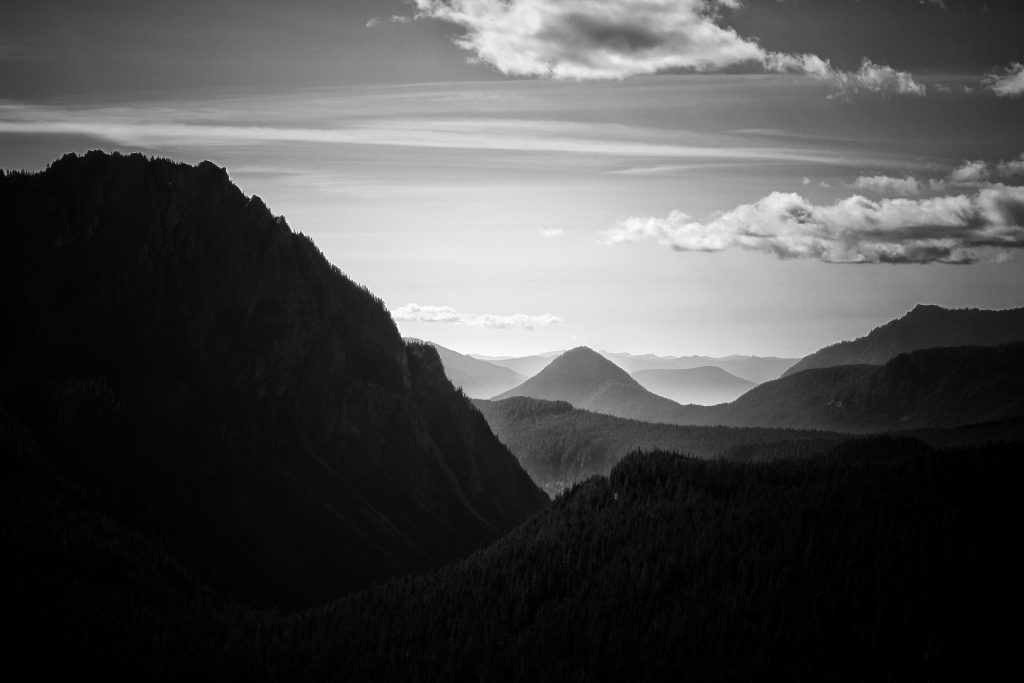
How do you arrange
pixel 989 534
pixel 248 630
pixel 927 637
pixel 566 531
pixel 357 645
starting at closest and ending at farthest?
pixel 927 637 < pixel 989 534 < pixel 357 645 < pixel 248 630 < pixel 566 531

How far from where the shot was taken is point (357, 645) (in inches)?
6225

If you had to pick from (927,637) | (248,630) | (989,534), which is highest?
(989,534)

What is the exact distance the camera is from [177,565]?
19625 centimetres

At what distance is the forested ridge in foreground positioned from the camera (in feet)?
454

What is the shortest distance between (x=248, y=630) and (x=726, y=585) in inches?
3807

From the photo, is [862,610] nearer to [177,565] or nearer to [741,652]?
[741,652]

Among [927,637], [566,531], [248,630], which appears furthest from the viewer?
[566,531]

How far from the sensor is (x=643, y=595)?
158 meters

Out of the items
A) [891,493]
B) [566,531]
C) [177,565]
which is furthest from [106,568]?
[891,493]

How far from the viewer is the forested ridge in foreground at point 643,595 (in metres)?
138

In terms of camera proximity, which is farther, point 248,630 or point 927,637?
point 248,630

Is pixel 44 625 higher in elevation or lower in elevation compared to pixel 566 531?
lower

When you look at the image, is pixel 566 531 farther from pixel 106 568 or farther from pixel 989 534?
pixel 106 568

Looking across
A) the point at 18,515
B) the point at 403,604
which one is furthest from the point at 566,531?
the point at 18,515
